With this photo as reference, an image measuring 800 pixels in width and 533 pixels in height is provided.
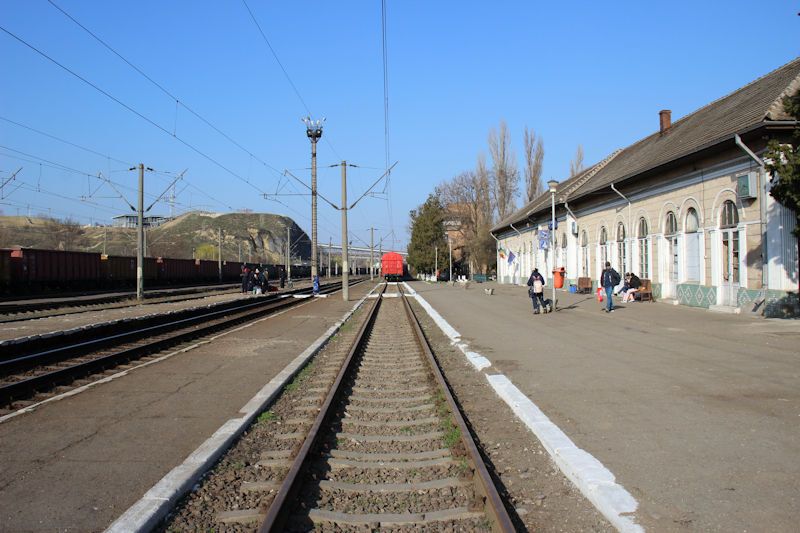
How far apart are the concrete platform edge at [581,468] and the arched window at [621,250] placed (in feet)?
74.6

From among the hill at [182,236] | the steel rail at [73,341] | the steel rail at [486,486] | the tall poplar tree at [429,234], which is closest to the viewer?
the steel rail at [486,486]

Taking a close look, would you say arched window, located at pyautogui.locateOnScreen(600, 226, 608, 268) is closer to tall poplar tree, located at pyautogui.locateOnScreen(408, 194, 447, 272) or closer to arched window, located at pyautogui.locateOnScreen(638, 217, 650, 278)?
arched window, located at pyautogui.locateOnScreen(638, 217, 650, 278)

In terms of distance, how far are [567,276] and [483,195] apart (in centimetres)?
3467

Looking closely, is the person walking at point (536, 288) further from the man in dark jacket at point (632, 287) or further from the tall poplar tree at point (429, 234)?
the tall poplar tree at point (429, 234)

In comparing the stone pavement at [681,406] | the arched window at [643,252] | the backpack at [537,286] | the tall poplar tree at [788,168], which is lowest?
the stone pavement at [681,406]

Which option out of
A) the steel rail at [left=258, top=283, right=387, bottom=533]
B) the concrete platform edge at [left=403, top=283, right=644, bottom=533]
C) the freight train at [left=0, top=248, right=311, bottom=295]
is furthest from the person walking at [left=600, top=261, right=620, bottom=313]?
the freight train at [left=0, top=248, right=311, bottom=295]

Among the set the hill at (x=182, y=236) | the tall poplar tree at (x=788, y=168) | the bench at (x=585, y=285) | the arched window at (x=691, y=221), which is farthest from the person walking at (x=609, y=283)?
the hill at (x=182, y=236)

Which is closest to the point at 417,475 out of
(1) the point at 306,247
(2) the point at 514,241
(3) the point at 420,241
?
(2) the point at 514,241

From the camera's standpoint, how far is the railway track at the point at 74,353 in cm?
880

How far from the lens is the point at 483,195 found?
72.2m

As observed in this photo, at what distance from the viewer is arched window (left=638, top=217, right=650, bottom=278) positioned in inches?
1044

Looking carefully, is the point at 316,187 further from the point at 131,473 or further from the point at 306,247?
the point at 306,247

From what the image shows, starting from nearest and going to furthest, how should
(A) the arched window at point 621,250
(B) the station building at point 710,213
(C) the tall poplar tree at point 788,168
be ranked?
(C) the tall poplar tree at point 788,168
(B) the station building at point 710,213
(A) the arched window at point 621,250

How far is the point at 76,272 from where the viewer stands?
136 ft
